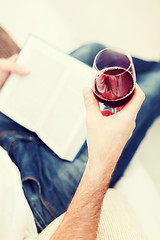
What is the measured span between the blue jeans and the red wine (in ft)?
0.86

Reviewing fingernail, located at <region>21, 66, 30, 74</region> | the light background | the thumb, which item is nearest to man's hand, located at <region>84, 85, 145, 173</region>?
the thumb

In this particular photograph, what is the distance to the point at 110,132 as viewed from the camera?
1.72 ft

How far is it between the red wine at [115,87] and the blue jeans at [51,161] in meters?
0.26

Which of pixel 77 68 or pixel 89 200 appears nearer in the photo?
pixel 89 200

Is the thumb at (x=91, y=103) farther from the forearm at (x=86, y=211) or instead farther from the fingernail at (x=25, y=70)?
the fingernail at (x=25, y=70)

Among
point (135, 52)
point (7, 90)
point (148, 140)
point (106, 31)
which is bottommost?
point (148, 140)

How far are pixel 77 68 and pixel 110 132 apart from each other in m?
0.34

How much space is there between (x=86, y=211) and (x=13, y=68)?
565mm

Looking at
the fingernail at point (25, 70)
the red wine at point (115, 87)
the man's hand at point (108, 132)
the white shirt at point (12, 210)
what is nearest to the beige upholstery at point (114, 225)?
the white shirt at point (12, 210)

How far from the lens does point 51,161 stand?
2.78 feet

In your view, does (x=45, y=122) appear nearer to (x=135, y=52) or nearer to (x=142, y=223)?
(x=142, y=223)

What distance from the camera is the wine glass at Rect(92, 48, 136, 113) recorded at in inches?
21.7

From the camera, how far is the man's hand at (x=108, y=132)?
0.52 metres

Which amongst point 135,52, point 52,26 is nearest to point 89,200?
point 135,52
